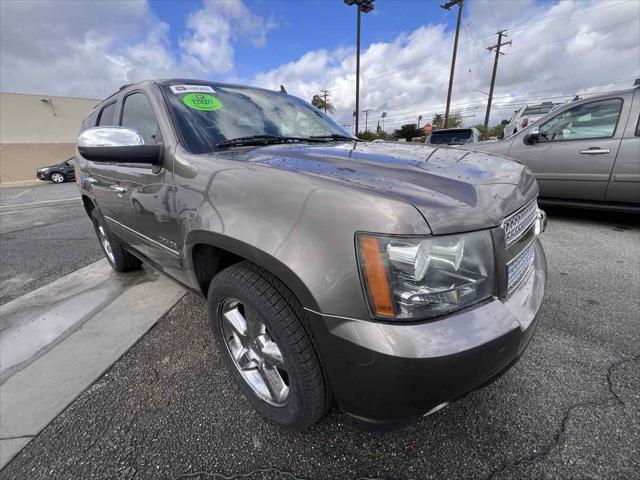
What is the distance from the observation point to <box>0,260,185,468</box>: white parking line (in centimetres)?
175

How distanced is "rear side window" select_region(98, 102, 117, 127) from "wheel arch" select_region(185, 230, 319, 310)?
1.87 metres

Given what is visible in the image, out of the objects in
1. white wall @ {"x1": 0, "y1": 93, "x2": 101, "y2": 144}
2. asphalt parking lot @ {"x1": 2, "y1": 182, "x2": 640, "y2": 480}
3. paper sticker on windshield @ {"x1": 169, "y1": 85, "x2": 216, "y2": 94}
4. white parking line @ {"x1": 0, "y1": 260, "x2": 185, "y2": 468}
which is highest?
white wall @ {"x1": 0, "y1": 93, "x2": 101, "y2": 144}

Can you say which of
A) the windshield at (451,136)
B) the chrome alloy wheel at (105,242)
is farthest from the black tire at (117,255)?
the windshield at (451,136)

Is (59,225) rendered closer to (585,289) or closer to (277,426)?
(277,426)

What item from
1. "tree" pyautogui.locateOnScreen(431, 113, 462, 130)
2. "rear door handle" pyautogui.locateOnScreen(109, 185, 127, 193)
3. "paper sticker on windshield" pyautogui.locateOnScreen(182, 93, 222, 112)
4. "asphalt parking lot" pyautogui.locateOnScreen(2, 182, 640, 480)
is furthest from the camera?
"tree" pyautogui.locateOnScreen(431, 113, 462, 130)

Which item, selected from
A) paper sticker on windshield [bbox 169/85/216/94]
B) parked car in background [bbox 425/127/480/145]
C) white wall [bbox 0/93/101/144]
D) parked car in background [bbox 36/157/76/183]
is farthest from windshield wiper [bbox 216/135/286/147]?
white wall [bbox 0/93/101/144]

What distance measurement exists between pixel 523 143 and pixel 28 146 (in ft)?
112

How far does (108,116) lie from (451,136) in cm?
978

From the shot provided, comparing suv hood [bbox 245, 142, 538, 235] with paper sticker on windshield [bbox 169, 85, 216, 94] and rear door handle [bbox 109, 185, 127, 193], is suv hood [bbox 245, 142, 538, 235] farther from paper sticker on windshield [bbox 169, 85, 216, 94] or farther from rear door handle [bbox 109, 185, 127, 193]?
rear door handle [bbox 109, 185, 127, 193]

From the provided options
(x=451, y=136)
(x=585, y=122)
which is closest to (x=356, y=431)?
(x=585, y=122)

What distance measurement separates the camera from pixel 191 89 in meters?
2.13

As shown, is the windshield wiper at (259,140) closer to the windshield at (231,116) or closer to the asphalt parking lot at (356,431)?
the windshield at (231,116)

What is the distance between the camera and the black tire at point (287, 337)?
4.02 ft

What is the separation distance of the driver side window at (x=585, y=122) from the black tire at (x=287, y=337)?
5.01m
